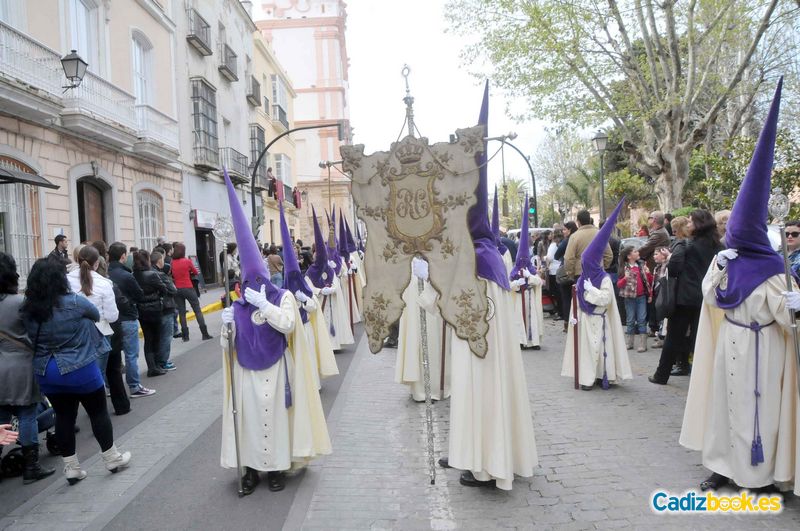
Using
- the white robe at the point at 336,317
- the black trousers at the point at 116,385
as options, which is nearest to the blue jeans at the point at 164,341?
the black trousers at the point at 116,385

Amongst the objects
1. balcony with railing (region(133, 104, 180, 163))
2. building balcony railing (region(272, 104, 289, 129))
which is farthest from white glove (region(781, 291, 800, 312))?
building balcony railing (region(272, 104, 289, 129))

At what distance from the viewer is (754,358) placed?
3867 mm

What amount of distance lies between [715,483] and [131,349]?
6643 mm

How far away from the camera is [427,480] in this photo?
14.5ft

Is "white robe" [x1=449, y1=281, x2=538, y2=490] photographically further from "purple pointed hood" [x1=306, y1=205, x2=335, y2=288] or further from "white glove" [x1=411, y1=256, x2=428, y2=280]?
"purple pointed hood" [x1=306, y1=205, x2=335, y2=288]

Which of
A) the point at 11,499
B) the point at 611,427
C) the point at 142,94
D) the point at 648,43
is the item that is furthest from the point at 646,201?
the point at 11,499

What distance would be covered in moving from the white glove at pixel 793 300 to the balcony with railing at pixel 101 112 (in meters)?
13.5

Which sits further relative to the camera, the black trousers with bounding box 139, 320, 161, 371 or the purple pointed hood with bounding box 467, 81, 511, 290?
the black trousers with bounding box 139, 320, 161, 371

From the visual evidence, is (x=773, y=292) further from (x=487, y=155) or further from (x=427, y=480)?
(x=427, y=480)

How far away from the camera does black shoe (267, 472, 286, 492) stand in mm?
4375

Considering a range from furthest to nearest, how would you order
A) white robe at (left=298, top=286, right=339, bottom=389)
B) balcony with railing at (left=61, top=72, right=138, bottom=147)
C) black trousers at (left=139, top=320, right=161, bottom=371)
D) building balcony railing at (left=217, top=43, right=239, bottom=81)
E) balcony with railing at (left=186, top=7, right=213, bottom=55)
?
building balcony railing at (left=217, top=43, right=239, bottom=81)
balcony with railing at (left=186, top=7, right=213, bottom=55)
balcony with railing at (left=61, top=72, right=138, bottom=147)
black trousers at (left=139, top=320, right=161, bottom=371)
white robe at (left=298, top=286, right=339, bottom=389)

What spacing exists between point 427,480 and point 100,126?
1262cm

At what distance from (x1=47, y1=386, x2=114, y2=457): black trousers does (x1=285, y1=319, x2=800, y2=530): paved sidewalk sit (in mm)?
1820

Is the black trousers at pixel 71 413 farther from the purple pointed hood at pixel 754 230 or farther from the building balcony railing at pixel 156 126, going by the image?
the building balcony railing at pixel 156 126
